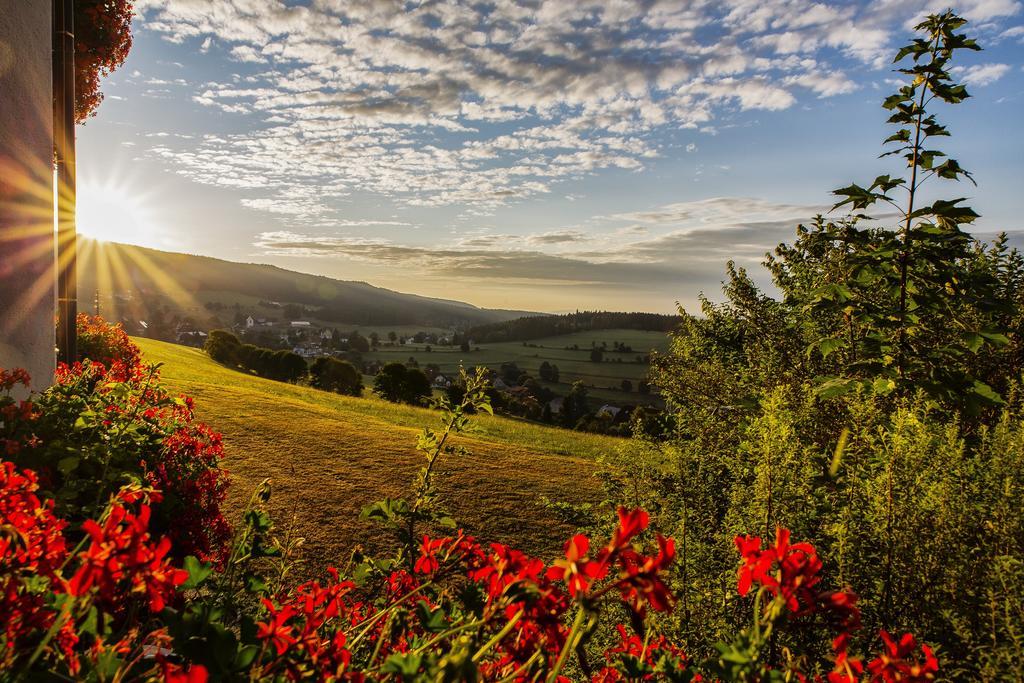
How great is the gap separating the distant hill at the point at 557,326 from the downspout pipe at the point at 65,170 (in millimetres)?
63397

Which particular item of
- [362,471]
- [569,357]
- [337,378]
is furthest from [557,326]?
[362,471]

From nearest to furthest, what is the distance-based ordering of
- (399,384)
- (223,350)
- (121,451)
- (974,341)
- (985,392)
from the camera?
(985,392) → (974,341) → (121,451) → (399,384) → (223,350)

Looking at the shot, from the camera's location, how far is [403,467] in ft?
36.0

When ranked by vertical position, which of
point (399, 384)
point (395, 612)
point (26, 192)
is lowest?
point (399, 384)

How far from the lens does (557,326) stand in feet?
249

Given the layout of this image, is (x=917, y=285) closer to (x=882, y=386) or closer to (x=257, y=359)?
(x=882, y=386)

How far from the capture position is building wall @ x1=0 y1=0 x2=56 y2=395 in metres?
5.36

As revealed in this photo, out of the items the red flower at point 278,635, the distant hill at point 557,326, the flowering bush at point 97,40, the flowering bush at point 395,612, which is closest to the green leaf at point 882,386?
the flowering bush at point 395,612

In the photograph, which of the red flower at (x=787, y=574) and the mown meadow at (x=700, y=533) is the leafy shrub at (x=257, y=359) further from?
the red flower at (x=787, y=574)

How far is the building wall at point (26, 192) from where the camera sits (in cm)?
536

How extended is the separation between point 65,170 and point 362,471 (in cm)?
631

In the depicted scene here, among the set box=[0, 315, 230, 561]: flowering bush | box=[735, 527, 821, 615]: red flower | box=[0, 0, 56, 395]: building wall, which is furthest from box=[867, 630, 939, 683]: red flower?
box=[0, 0, 56, 395]: building wall

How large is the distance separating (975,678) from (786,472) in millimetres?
802

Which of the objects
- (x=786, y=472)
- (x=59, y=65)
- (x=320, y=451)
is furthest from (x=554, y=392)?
(x=786, y=472)
